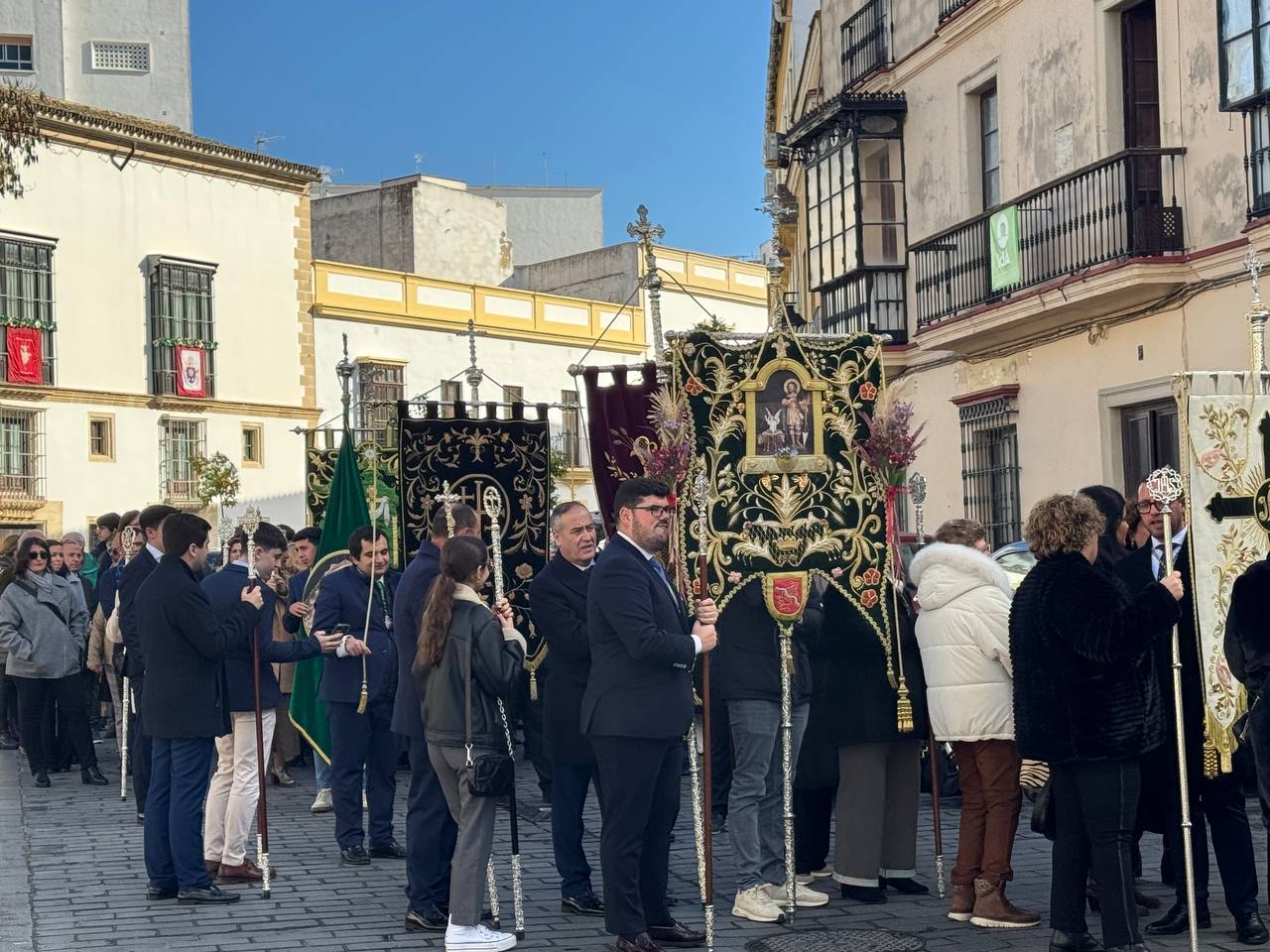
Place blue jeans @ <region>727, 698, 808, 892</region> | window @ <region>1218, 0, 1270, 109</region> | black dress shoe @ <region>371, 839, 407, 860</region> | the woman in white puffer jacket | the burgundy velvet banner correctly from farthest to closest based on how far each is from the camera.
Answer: window @ <region>1218, 0, 1270, 109</region>, the burgundy velvet banner, black dress shoe @ <region>371, 839, 407, 860</region>, blue jeans @ <region>727, 698, 808, 892</region>, the woman in white puffer jacket

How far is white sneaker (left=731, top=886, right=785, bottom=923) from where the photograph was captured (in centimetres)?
825

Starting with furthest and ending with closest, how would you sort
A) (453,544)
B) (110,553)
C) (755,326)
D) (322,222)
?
(755,326)
(322,222)
(110,553)
(453,544)

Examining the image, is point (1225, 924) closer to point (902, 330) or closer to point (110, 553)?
point (110, 553)

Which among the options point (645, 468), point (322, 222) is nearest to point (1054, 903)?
point (645, 468)

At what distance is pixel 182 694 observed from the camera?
879 centimetres

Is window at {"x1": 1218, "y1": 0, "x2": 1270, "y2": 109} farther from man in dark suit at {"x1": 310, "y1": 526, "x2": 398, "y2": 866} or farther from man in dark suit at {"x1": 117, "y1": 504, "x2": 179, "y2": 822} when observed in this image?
man in dark suit at {"x1": 117, "y1": 504, "x2": 179, "y2": 822}

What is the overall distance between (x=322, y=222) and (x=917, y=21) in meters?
27.5

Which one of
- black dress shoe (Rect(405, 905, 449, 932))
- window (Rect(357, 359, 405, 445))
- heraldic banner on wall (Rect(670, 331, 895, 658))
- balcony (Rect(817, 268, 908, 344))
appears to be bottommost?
black dress shoe (Rect(405, 905, 449, 932))

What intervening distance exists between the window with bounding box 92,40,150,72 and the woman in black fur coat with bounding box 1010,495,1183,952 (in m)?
38.5

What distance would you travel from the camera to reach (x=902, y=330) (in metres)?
21.0

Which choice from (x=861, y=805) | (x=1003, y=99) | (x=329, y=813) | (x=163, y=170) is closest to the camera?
(x=861, y=805)

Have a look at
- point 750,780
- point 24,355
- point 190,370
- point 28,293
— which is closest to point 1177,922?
point 750,780

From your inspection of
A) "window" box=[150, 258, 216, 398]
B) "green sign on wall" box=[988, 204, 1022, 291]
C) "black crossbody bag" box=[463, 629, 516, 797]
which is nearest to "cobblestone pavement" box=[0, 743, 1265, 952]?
"black crossbody bag" box=[463, 629, 516, 797]

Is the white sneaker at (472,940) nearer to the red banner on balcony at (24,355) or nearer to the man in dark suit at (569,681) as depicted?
the man in dark suit at (569,681)
